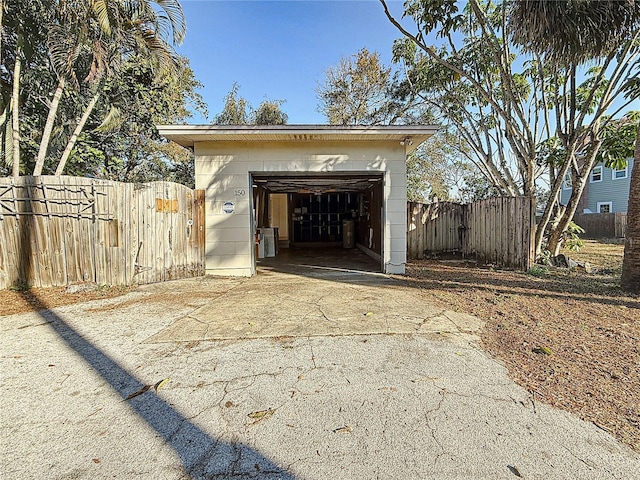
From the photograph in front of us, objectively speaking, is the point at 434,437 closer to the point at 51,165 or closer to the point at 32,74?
the point at 32,74

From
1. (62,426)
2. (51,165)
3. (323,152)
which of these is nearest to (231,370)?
(62,426)

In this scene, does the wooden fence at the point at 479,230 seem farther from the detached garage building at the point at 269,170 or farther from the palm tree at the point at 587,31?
the detached garage building at the point at 269,170

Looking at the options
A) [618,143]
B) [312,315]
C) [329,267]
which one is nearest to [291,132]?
[329,267]

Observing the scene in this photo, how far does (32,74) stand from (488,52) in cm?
1291

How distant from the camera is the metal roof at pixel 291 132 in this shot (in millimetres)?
6312

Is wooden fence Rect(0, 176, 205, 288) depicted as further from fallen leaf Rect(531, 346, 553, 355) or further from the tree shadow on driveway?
fallen leaf Rect(531, 346, 553, 355)

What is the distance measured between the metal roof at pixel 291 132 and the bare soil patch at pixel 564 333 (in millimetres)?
3049

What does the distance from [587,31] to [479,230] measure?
4823 mm

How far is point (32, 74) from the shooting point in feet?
29.2

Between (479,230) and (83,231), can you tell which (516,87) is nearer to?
(479,230)

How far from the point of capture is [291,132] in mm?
6363

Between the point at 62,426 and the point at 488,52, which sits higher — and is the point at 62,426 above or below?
below

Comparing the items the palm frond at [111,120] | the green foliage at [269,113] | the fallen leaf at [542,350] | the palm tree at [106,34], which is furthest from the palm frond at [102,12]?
the green foliage at [269,113]

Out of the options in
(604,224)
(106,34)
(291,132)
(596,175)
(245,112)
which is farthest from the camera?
(596,175)
